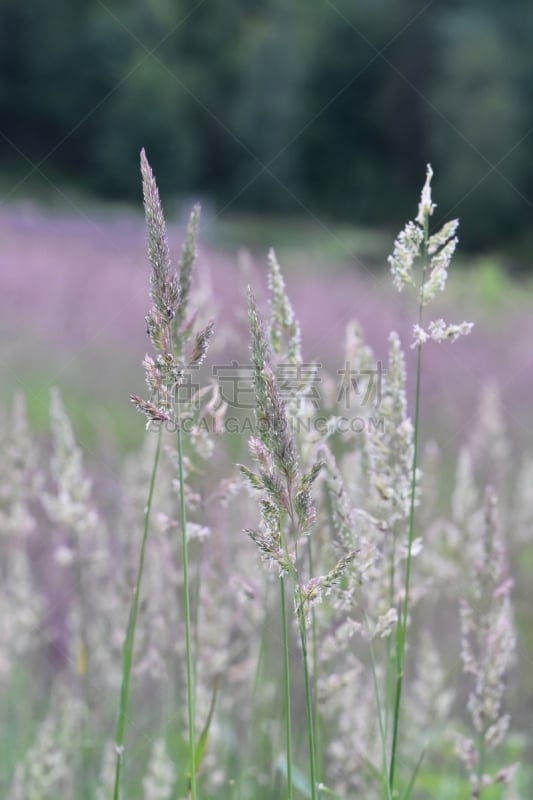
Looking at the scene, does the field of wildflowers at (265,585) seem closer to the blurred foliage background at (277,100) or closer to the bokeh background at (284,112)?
the bokeh background at (284,112)

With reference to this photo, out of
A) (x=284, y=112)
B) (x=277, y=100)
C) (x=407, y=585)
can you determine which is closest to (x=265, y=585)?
(x=407, y=585)

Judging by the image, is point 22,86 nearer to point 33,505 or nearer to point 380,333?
point 380,333

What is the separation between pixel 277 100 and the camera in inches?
1296

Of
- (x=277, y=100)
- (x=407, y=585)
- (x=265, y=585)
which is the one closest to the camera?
(x=407, y=585)

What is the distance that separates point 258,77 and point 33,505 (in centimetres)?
3141

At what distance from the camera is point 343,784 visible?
2133 mm

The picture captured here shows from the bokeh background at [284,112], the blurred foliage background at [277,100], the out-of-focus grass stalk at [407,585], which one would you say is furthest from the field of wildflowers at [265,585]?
the blurred foliage background at [277,100]

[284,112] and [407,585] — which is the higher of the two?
[284,112]

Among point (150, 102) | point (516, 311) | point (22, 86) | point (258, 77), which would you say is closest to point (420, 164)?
point (258, 77)

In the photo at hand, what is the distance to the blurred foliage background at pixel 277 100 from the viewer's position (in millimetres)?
31516

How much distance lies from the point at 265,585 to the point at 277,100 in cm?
3271

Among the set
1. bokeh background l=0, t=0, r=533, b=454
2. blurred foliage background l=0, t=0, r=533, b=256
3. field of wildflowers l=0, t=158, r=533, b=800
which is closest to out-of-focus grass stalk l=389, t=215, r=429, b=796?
field of wildflowers l=0, t=158, r=533, b=800

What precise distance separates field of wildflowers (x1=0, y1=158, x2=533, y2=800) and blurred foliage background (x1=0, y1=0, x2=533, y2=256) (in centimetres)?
2925

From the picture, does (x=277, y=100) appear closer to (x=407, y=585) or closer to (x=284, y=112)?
(x=284, y=112)
